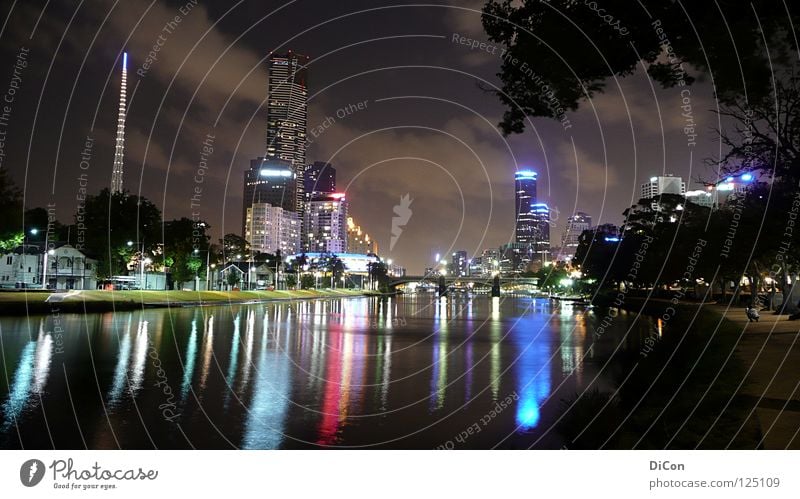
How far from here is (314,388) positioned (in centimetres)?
2245

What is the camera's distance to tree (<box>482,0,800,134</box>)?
41.8 feet

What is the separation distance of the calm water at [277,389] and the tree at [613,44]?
8.29 meters

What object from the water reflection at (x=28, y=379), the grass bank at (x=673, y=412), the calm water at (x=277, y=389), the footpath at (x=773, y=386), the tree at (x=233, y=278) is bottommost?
the calm water at (x=277, y=389)

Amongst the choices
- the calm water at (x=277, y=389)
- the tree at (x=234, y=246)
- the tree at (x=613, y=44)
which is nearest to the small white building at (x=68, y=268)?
the tree at (x=234, y=246)

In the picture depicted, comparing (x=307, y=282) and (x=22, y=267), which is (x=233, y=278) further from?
(x=22, y=267)

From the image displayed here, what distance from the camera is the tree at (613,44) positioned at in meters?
12.7

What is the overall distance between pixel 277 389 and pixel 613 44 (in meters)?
15.8

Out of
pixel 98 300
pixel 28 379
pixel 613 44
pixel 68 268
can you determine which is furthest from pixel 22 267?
pixel 613 44

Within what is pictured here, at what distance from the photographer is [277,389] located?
2214 cm

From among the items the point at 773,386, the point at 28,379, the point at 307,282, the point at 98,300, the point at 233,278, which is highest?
the point at 233,278

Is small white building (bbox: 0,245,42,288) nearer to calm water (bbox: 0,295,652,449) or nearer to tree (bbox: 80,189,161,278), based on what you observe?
tree (bbox: 80,189,161,278)

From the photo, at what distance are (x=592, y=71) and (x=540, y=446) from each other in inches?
342

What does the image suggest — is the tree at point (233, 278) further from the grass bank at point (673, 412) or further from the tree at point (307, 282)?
the grass bank at point (673, 412)

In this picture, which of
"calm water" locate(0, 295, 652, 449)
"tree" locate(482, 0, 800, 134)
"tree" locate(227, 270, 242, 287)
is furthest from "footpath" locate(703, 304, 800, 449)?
"tree" locate(227, 270, 242, 287)
